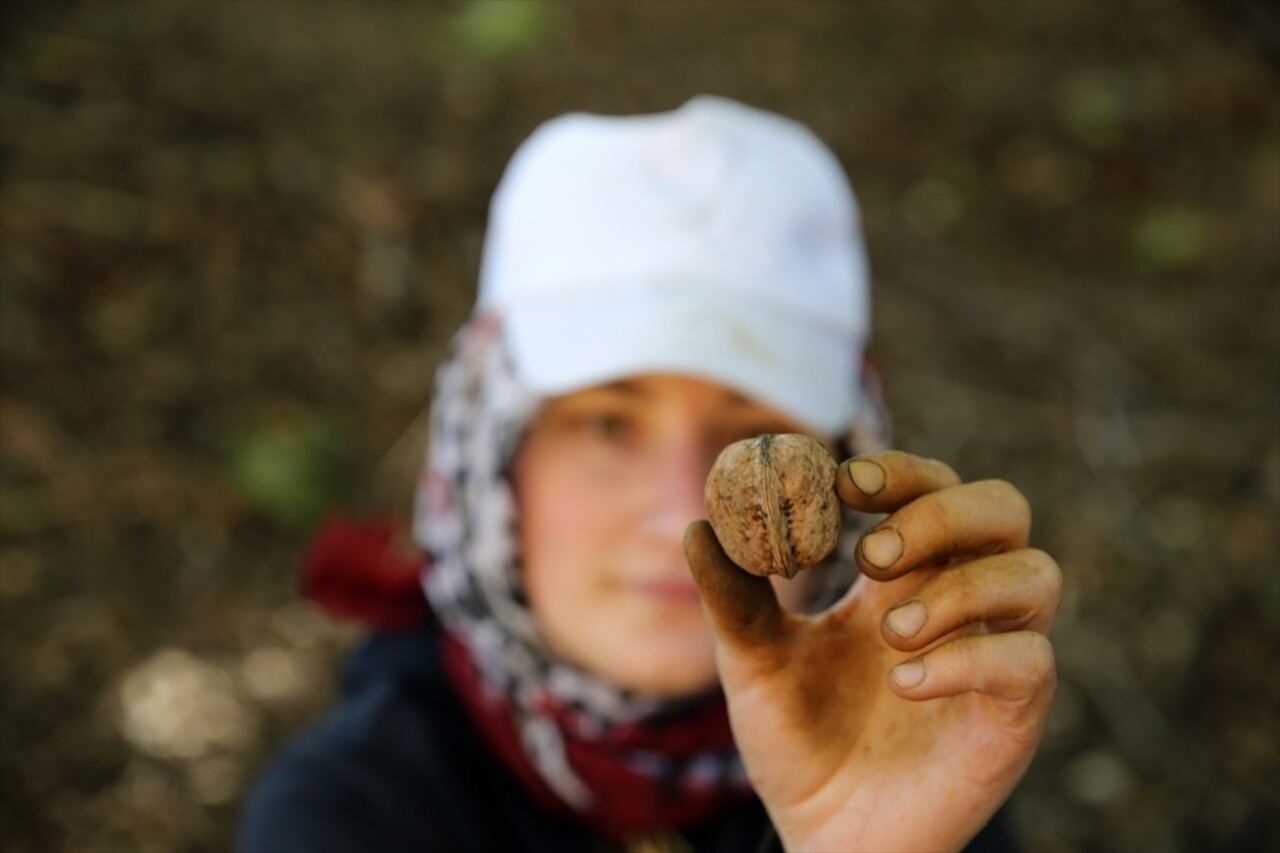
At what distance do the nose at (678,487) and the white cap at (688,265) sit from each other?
0.10 m

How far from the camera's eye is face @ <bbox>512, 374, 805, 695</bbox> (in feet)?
4.97

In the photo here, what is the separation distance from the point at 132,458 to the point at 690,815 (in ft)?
5.96

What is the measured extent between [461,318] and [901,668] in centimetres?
259

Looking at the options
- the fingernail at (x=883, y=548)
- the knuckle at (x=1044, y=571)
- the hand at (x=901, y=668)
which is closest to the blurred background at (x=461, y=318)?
the hand at (x=901, y=668)

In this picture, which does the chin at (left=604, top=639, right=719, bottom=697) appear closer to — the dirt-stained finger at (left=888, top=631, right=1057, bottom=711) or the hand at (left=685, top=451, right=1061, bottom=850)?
the hand at (left=685, top=451, right=1061, bottom=850)

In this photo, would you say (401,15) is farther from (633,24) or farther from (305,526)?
(305,526)

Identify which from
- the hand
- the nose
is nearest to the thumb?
the hand

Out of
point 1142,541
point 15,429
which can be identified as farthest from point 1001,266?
point 15,429

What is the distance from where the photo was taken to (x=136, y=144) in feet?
10.8

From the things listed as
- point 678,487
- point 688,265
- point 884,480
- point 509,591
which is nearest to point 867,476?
point 884,480

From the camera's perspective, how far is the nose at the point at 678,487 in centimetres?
148

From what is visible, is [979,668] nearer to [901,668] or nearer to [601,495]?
[901,668]

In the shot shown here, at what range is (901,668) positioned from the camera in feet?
2.64

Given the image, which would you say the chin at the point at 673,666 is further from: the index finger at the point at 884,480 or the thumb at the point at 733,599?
the index finger at the point at 884,480
